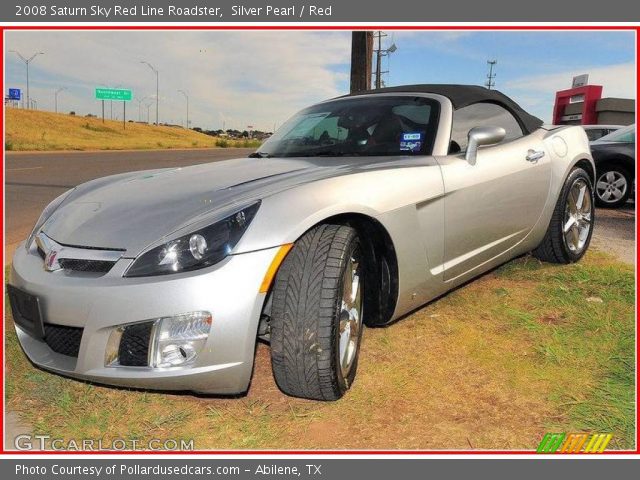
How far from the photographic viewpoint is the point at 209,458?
202cm

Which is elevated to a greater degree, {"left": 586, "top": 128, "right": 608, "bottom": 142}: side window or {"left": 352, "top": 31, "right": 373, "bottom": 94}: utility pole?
{"left": 352, "top": 31, "right": 373, "bottom": 94}: utility pole

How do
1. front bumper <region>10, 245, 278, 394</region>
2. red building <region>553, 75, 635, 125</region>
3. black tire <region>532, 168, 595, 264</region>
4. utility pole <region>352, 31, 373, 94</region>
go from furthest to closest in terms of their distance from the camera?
red building <region>553, 75, 635, 125</region>, utility pole <region>352, 31, 373, 94</region>, black tire <region>532, 168, 595, 264</region>, front bumper <region>10, 245, 278, 394</region>

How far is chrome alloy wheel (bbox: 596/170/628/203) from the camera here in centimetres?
796

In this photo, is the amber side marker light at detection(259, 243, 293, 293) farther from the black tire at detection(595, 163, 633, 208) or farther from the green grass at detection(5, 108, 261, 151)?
the green grass at detection(5, 108, 261, 151)

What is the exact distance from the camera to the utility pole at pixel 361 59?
855 cm

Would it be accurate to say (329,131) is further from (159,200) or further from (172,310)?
(172,310)

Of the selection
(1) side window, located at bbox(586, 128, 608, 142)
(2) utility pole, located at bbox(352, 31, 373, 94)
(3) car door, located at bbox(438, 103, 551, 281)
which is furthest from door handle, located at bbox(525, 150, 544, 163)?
(1) side window, located at bbox(586, 128, 608, 142)

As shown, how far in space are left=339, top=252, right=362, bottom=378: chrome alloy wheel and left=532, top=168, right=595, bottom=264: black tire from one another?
2282mm

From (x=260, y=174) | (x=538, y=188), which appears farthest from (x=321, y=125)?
(x=538, y=188)

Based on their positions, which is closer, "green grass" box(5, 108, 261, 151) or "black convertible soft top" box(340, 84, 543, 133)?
"black convertible soft top" box(340, 84, 543, 133)

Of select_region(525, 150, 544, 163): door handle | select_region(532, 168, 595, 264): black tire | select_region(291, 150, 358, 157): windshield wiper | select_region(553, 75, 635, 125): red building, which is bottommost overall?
select_region(532, 168, 595, 264): black tire

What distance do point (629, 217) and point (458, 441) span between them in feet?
21.4

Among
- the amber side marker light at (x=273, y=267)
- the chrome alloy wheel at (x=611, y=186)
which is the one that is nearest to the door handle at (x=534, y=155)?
the amber side marker light at (x=273, y=267)

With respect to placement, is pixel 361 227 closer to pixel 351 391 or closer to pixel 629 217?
pixel 351 391
